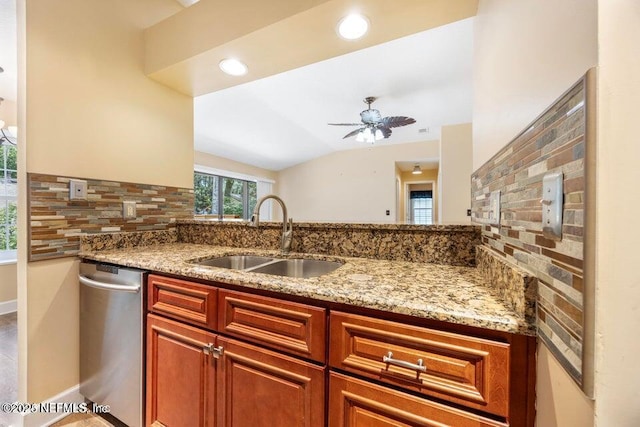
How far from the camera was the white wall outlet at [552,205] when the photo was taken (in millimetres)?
462

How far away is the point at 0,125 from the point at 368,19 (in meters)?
3.71

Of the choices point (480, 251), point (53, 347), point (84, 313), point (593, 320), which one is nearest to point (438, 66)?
point (480, 251)

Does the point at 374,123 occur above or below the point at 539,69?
above

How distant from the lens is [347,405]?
0.79 m

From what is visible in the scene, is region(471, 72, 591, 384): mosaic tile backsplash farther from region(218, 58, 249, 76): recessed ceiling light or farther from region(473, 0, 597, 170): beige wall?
region(218, 58, 249, 76): recessed ceiling light

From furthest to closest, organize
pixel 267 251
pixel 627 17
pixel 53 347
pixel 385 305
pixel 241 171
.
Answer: pixel 241 171 < pixel 267 251 < pixel 53 347 < pixel 385 305 < pixel 627 17

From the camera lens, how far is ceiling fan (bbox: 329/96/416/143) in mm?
3436

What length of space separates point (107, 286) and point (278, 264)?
84cm

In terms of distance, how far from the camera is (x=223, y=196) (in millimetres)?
5574

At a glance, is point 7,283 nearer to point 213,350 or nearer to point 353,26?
point 213,350

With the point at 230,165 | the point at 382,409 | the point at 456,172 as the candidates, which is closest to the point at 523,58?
the point at 382,409

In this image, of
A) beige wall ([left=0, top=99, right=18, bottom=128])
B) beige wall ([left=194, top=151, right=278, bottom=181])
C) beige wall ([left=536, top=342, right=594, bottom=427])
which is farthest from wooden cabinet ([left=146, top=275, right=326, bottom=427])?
beige wall ([left=194, top=151, right=278, bottom=181])

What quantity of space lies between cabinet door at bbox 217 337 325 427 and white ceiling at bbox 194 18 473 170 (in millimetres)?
2529

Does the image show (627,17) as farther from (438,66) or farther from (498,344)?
(438,66)
